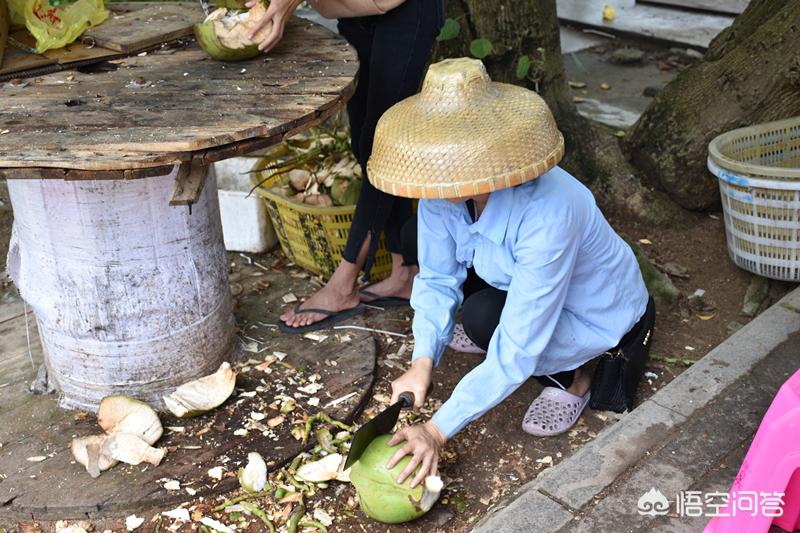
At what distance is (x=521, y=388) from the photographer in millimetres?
3107

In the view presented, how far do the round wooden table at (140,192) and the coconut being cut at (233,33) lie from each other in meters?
0.05

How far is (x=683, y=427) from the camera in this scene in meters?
2.65

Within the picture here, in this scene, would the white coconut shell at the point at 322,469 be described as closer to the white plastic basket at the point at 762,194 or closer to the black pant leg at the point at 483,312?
the black pant leg at the point at 483,312

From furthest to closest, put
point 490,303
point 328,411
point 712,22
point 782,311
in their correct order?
point 712,22
point 782,311
point 328,411
point 490,303

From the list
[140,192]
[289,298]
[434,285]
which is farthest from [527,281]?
[289,298]

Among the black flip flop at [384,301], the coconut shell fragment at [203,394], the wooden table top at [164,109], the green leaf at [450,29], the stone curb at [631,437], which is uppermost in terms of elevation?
the wooden table top at [164,109]

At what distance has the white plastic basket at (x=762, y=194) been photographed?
341 cm

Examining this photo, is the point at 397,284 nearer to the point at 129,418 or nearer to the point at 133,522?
the point at 129,418

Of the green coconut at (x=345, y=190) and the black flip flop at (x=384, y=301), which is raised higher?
the green coconut at (x=345, y=190)

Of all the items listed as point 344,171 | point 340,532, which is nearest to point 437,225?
point 340,532

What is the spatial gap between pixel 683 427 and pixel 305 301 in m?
1.52

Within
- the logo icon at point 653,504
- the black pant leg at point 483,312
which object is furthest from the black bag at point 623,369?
the logo icon at point 653,504

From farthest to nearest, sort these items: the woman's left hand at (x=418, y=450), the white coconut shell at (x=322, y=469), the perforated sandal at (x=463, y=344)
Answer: the perforated sandal at (x=463, y=344)
the white coconut shell at (x=322, y=469)
the woman's left hand at (x=418, y=450)

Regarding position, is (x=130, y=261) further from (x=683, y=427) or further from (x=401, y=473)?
(x=683, y=427)
